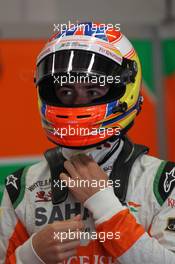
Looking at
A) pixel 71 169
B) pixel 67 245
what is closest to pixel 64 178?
pixel 71 169

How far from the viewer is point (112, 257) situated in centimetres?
100

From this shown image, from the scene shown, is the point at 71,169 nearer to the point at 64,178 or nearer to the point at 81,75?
the point at 64,178

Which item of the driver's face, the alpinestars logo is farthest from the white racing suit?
the driver's face

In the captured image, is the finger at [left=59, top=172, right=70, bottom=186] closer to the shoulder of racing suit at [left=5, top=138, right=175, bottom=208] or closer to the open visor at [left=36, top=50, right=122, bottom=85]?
the shoulder of racing suit at [left=5, top=138, right=175, bottom=208]

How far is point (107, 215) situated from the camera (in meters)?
0.94

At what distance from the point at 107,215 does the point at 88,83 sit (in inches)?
9.5

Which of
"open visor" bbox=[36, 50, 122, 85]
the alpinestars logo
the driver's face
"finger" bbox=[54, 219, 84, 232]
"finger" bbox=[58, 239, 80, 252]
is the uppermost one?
"open visor" bbox=[36, 50, 122, 85]

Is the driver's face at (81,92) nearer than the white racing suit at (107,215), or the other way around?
the white racing suit at (107,215)

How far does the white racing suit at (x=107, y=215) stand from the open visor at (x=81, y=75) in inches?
4.1

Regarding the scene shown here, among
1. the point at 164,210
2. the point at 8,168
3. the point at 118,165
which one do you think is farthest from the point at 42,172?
the point at 8,168

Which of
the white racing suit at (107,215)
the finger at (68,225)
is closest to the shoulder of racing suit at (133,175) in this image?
the white racing suit at (107,215)

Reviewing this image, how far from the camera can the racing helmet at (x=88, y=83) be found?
1.01 m

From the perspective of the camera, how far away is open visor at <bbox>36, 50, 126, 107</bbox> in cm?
102

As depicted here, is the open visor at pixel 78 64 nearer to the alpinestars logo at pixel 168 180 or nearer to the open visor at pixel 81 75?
the open visor at pixel 81 75
